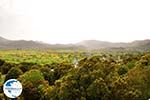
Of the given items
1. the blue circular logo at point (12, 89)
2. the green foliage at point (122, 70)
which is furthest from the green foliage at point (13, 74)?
the blue circular logo at point (12, 89)

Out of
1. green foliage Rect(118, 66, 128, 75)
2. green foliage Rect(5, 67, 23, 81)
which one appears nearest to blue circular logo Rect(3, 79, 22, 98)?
green foliage Rect(118, 66, 128, 75)

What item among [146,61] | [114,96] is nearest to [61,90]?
[114,96]

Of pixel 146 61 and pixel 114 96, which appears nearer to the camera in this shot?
pixel 114 96

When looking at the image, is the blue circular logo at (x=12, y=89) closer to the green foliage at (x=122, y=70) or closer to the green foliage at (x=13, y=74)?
the green foliage at (x=122, y=70)

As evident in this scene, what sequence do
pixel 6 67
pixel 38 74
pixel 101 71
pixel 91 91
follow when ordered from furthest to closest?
pixel 6 67 → pixel 38 74 → pixel 101 71 → pixel 91 91

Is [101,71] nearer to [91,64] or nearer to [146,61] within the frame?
[91,64]

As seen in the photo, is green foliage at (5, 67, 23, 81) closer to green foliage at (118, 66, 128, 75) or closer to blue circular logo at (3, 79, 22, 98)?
green foliage at (118, 66, 128, 75)

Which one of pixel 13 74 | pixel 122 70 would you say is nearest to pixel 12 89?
pixel 122 70

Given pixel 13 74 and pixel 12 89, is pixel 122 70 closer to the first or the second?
pixel 13 74
